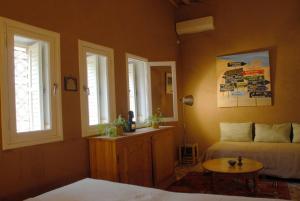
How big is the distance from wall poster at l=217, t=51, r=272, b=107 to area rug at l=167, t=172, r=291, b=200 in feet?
5.41

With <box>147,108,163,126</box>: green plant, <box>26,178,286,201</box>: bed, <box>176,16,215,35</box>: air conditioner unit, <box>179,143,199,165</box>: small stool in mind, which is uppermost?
<box>176,16,215,35</box>: air conditioner unit

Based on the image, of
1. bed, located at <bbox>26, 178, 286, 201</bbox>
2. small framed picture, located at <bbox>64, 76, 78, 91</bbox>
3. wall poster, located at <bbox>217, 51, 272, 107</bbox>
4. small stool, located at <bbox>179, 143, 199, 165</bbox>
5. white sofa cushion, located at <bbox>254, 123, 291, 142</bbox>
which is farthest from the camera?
small stool, located at <bbox>179, 143, 199, 165</bbox>

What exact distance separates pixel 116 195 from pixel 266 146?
326 centimetres

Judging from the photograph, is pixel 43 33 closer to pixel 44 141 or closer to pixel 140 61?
pixel 44 141

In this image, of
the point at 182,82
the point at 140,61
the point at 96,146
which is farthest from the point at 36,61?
the point at 182,82

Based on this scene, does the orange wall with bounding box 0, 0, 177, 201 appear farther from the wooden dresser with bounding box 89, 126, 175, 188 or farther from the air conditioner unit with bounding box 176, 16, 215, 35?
the air conditioner unit with bounding box 176, 16, 215, 35

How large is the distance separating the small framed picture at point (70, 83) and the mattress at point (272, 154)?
261 centimetres

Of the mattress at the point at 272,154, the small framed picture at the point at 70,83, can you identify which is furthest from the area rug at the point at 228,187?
the small framed picture at the point at 70,83

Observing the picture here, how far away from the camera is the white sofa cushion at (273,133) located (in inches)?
182

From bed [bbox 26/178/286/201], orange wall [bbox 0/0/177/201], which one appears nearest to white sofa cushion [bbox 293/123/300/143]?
orange wall [bbox 0/0/177/201]

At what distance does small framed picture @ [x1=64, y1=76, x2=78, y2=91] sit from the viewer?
2922 mm

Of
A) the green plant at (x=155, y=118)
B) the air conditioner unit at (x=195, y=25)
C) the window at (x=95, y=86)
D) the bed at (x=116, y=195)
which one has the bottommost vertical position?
the bed at (x=116, y=195)

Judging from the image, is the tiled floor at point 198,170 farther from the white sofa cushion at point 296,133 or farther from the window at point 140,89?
the window at point 140,89

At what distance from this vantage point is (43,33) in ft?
8.75
